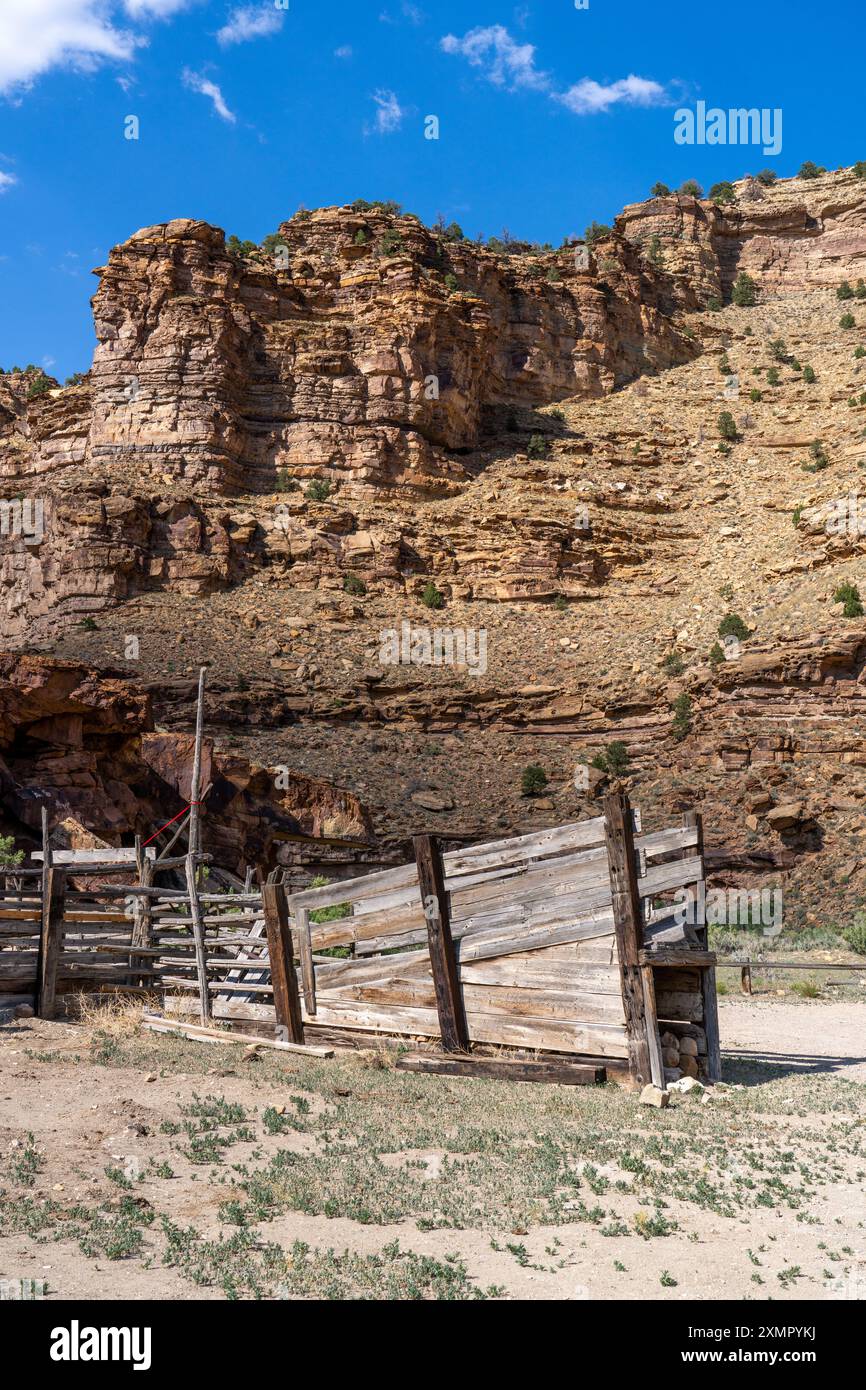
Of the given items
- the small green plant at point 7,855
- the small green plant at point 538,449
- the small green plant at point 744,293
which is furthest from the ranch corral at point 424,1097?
the small green plant at point 744,293

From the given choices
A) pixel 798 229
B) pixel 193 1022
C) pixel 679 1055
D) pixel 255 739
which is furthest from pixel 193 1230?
pixel 798 229

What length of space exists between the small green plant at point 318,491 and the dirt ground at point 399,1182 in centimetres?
4381

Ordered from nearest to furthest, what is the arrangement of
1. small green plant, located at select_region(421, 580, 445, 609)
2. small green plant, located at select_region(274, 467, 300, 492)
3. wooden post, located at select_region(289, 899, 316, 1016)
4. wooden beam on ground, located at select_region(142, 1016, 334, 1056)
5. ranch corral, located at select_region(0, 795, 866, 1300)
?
ranch corral, located at select_region(0, 795, 866, 1300) → wooden beam on ground, located at select_region(142, 1016, 334, 1056) → wooden post, located at select_region(289, 899, 316, 1016) → small green plant, located at select_region(421, 580, 445, 609) → small green plant, located at select_region(274, 467, 300, 492)

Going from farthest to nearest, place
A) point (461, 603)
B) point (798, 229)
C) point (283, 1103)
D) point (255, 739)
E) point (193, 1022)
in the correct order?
point (798, 229) → point (461, 603) → point (255, 739) → point (193, 1022) → point (283, 1103)

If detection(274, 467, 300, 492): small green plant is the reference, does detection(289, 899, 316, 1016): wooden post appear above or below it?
below

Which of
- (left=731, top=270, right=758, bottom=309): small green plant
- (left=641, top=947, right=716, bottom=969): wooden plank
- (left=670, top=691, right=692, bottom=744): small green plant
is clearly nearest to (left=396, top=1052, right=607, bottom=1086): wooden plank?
(left=641, top=947, right=716, bottom=969): wooden plank

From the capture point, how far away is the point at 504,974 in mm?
9648

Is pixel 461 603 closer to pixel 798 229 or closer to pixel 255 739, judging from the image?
pixel 255 739

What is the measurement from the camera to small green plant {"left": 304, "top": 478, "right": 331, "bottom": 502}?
5222cm

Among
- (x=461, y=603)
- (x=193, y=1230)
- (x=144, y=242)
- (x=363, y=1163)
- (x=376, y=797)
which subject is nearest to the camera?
(x=193, y=1230)

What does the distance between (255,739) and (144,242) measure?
33.4 meters

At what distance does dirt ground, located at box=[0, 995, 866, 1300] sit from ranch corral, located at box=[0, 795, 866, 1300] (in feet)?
0.09

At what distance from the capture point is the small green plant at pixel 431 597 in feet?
156

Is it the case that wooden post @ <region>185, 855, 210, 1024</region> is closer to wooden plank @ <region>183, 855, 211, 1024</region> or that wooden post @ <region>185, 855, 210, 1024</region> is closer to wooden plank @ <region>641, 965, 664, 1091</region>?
wooden plank @ <region>183, 855, 211, 1024</region>
